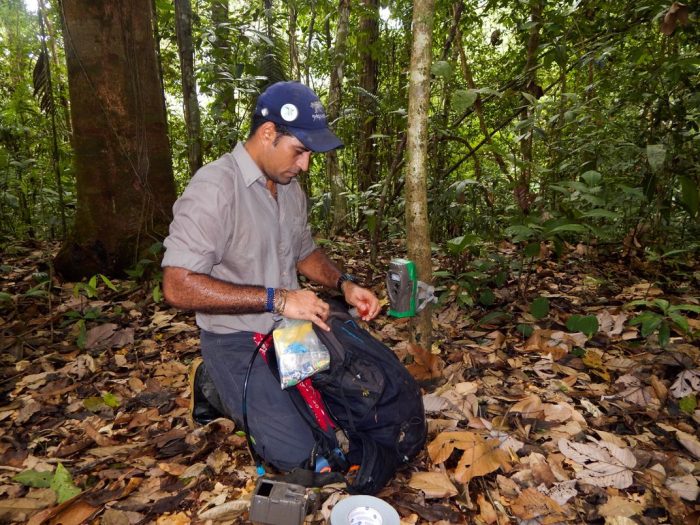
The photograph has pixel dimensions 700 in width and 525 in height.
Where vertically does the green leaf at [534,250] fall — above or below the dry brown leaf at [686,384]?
above

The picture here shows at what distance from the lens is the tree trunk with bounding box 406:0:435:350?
277 cm

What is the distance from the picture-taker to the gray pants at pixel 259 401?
242 cm

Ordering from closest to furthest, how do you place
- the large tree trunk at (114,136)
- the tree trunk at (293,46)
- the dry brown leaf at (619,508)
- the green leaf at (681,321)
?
the dry brown leaf at (619,508)
the green leaf at (681,321)
the large tree trunk at (114,136)
the tree trunk at (293,46)

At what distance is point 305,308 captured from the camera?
7.59ft

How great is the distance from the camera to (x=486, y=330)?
381 cm

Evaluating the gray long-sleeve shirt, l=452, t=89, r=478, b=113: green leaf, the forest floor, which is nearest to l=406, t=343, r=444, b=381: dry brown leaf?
the forest floor

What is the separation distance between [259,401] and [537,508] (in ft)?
4.70

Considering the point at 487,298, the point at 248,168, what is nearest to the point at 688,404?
the point at 487,298

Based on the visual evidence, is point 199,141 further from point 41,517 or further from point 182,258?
point 41,517

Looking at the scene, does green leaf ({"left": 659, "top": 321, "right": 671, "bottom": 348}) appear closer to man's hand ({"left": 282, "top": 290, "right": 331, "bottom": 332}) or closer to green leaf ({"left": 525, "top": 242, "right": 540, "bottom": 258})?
green leaf ({"left": 525, "top": 242, "right": 540, "bottom": 258})

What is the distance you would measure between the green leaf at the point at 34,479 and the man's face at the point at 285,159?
191 centimetres

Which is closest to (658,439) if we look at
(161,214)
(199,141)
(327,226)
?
(161,214)

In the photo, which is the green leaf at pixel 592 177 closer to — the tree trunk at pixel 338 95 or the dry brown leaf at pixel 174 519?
the tree trunk at pixel 338 95

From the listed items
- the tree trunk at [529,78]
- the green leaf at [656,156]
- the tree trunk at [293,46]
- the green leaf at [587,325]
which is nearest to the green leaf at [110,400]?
the green leaf at [587,325]
